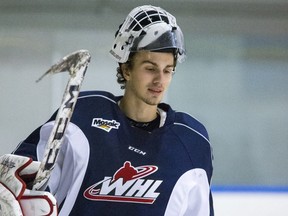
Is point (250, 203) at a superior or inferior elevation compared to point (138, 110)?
inferior

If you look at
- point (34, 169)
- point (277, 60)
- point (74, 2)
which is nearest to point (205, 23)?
point (277, 60)

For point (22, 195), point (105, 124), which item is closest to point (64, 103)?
point (22, 195)

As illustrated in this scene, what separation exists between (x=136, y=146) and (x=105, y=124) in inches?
3.0

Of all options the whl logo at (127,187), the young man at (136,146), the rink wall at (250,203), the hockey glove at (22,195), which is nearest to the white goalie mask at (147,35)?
the young man at (136,146)

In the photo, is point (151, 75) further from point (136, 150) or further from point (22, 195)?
point (22, 195)

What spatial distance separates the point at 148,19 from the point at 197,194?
1.25 ft

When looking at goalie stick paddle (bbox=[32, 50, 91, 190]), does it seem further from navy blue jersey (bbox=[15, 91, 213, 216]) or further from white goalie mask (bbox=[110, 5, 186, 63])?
white goalie mask (bbox=[110, 5, 186, 63])

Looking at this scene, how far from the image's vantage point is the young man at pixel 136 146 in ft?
4.87

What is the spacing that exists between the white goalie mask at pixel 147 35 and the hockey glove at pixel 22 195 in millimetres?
393

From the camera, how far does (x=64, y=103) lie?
4.00ft

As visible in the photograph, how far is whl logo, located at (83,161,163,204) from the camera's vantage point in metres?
1.48

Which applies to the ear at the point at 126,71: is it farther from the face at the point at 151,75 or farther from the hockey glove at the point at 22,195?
the hockey glove at the point at 22,195

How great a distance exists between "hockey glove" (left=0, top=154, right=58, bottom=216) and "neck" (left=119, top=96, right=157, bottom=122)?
1.15 ft

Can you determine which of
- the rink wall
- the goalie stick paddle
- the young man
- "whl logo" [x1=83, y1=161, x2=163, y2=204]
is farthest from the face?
the rink wall
